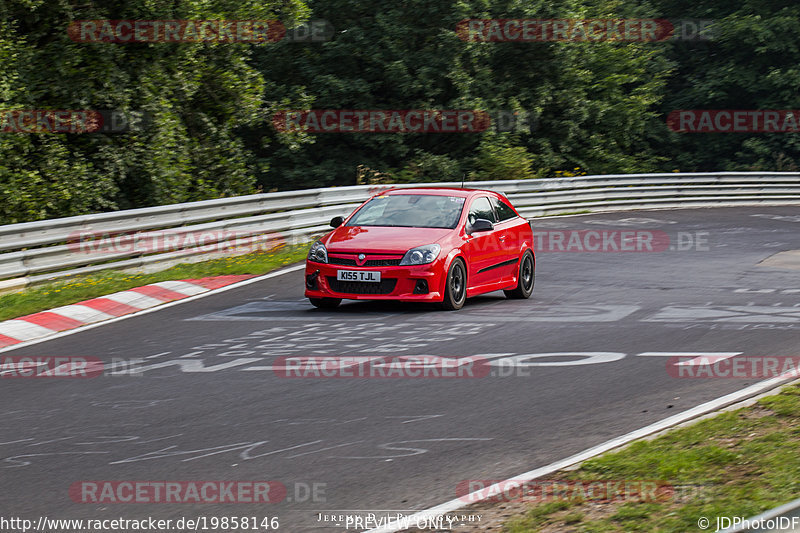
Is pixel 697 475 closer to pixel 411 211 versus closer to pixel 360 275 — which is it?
pixel 360 275

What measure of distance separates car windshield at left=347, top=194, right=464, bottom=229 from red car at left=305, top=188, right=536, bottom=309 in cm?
1

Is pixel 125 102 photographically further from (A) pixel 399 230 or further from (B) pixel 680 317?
(B) pixel 680 317

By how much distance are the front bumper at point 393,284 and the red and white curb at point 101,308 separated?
7.77 feet

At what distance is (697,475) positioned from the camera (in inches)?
229

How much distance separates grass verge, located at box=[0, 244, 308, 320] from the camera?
1309cm

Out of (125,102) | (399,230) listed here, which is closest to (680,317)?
(399,230)

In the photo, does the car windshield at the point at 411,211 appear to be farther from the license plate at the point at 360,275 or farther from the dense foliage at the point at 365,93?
the dense foliage at the point at 365,93

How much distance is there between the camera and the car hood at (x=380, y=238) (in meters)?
12.8

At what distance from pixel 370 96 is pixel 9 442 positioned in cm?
2691

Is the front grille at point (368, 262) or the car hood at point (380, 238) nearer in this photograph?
the front grille at point (368, 262)

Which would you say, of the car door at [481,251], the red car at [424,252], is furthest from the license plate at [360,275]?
the car door at [481,251]

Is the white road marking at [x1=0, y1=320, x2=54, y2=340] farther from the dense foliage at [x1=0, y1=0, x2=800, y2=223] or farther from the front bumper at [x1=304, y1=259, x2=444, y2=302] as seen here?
the dense foliage at [x1=0, y1=0, x2=800, y2=223]

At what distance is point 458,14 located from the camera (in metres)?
31.8

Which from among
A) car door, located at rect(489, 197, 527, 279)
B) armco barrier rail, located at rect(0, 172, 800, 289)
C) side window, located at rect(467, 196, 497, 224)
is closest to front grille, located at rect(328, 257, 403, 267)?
side window, located at rect(467, 196, 497, 224)
